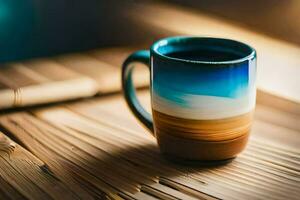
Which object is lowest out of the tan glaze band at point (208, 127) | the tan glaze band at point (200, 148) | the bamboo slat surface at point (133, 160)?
the bamboo slat surface at point (133, 160)

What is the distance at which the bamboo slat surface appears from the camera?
0.43 meters

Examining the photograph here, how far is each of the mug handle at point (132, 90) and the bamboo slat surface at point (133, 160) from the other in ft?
0.11

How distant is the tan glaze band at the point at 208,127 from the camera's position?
437 millimetres

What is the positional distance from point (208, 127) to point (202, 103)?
0.02m

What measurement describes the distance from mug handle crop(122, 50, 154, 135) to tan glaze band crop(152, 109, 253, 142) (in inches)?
2.2

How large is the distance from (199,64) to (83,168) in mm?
155

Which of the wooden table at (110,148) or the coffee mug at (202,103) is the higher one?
the coffee mug at (202,103)

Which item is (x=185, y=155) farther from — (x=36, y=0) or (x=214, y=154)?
(x=36, y=0)

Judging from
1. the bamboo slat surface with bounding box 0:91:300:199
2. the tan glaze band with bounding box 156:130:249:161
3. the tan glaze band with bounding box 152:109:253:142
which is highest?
the tan glaze band with bounding box 152:109:253:142

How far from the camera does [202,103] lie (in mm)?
431

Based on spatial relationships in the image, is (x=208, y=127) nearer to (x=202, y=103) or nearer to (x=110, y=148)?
(x=202, y=103)

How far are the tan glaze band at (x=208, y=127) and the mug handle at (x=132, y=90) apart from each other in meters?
0.06

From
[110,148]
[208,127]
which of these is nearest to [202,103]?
[208,127]

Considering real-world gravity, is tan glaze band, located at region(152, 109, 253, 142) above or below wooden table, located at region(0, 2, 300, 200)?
above
